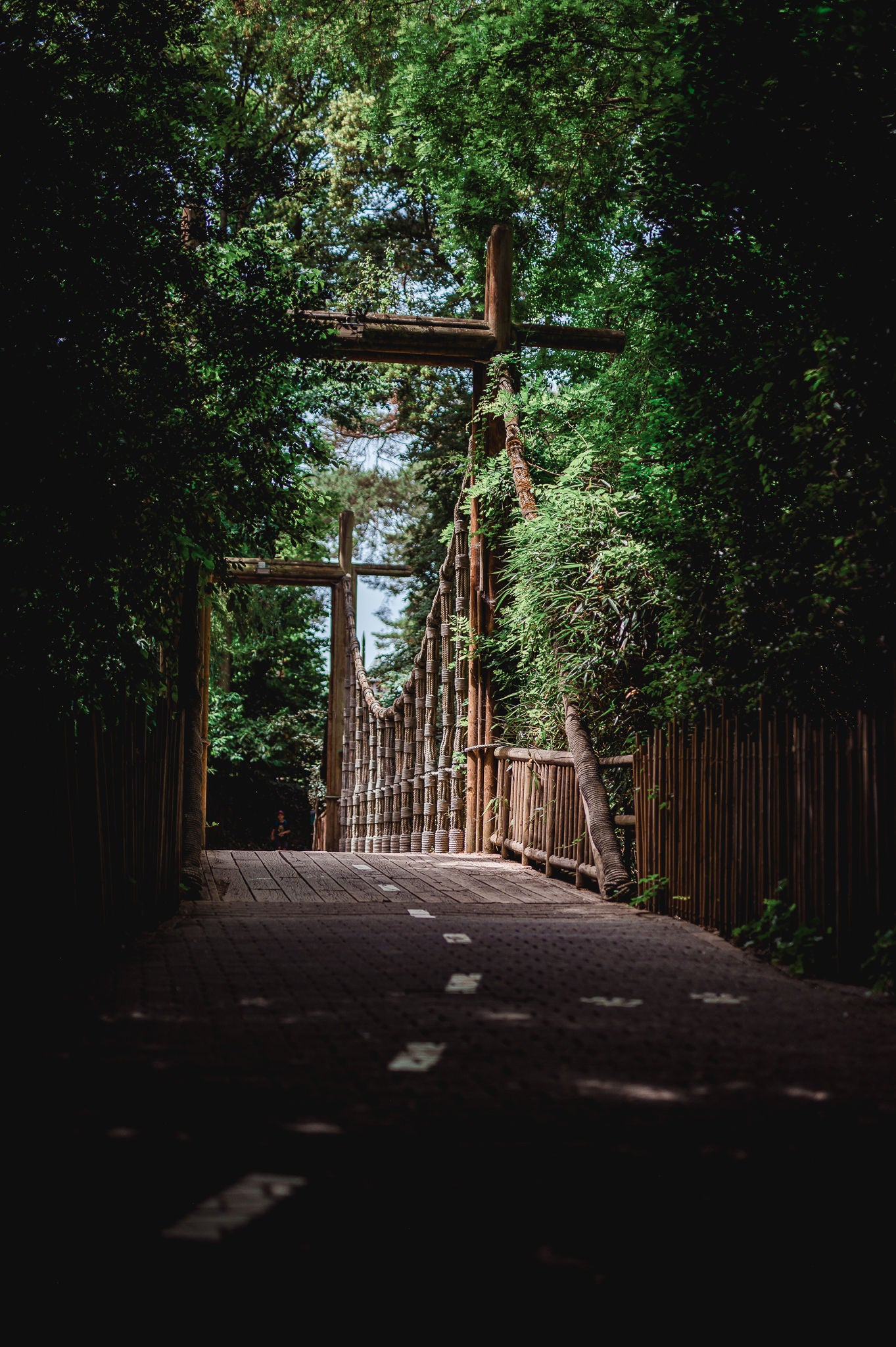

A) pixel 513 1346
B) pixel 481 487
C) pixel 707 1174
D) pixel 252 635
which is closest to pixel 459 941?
pixel 707 1174

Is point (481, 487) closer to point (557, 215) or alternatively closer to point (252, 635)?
point (557, 215)

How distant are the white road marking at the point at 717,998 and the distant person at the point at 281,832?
54.3 feet

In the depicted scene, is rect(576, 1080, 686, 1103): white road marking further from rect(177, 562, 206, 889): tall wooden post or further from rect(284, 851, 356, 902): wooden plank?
rect(177, 562, 206, 889): tall wooden post

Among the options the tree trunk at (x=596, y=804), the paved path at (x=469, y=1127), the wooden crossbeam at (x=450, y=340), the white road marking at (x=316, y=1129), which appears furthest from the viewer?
the wooden crossbeam at (x=450, y=340)

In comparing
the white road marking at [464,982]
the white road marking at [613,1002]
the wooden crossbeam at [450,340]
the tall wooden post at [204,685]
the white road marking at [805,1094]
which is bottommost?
the white road marking at [805,1094]

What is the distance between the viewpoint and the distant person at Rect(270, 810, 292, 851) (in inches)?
805

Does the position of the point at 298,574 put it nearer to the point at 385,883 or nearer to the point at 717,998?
the point at 385,883

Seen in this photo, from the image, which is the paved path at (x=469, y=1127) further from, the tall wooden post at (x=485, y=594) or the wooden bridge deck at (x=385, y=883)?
the tall wooden post at (x=485, y=594)

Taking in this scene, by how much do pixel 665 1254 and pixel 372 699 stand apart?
14.3m

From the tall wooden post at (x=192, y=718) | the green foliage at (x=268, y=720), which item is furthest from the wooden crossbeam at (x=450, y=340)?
the green foliage at (x=268, y=720)

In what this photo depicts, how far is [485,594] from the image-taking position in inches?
392

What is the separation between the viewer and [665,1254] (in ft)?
5.98

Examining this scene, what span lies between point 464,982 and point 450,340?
7.35 meters

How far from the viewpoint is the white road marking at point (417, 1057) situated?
2684 millimetres
